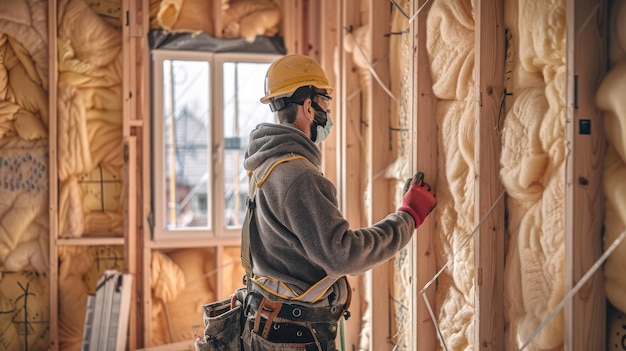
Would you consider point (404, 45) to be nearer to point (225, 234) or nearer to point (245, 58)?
point (245, 58)

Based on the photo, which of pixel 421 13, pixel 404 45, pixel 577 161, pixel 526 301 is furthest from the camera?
pixel 404 45

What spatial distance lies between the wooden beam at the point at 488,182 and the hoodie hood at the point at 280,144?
56cm

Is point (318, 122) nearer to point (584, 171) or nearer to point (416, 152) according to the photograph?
point (416, 152)

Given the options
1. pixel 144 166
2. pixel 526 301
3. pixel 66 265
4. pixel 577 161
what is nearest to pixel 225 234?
pixel 144 166

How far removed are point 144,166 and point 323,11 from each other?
152cm

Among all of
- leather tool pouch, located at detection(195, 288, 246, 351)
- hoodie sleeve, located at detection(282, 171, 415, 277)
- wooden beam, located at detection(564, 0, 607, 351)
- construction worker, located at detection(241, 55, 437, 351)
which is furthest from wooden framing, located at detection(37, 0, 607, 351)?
leather tool pouch, located at detection(195, 288, 246, 351)

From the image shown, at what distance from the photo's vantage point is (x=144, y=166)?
14.3ft

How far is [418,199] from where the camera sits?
7.93 ft

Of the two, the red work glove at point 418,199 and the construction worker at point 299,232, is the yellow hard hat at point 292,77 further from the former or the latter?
the red work glove at point 418,199

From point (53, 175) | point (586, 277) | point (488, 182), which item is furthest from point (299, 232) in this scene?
point (53, 175)

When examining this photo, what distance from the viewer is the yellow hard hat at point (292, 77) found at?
2293 millimetres

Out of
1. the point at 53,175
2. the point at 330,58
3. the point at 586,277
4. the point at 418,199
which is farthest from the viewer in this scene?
the point at 53,175

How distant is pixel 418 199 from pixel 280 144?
22.4 inches

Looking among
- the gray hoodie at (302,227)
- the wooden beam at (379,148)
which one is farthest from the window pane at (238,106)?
the gray hoodie at (302,227)
